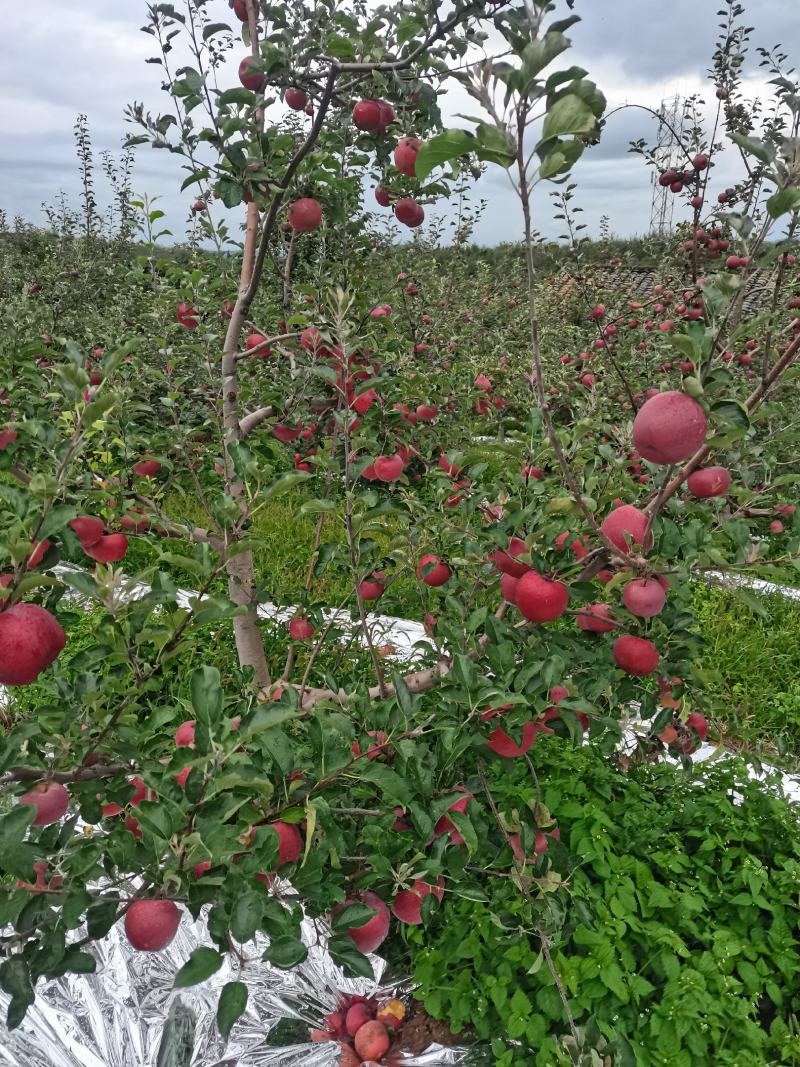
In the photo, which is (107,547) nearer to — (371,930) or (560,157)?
(371,930)

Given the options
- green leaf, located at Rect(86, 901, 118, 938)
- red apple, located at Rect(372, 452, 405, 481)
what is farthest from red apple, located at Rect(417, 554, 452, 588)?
green leaf, located at Rect(86, 901, 118, 938)

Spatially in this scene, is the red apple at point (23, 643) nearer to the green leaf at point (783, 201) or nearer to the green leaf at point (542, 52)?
the green leaf at point (542, 52)

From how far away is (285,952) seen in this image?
92 centimetres

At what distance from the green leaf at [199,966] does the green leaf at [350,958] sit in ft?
0.59

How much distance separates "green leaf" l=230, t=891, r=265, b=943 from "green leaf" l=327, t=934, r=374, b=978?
17 cm

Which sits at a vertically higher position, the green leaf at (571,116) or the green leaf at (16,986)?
the green leaf at (571,116)

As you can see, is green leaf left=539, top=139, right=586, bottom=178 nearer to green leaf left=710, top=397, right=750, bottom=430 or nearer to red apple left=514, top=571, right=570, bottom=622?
green leaf left=710, top=397, right=750, bottom=430

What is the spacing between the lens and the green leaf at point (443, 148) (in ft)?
2.49

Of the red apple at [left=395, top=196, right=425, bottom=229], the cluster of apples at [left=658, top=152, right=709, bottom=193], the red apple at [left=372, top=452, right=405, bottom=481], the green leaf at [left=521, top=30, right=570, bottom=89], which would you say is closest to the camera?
the green leaf at [left=521, top=30, right=570, bottom=89]

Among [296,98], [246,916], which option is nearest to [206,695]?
[246,916]

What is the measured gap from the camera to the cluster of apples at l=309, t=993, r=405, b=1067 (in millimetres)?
1717

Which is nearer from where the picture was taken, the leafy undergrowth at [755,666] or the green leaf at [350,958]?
the green leaf at [350,958]

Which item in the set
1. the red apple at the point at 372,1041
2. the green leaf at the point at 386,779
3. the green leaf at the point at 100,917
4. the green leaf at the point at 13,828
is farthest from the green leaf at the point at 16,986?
the red apple at the point at 372,1041

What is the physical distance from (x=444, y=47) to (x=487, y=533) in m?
1.19
